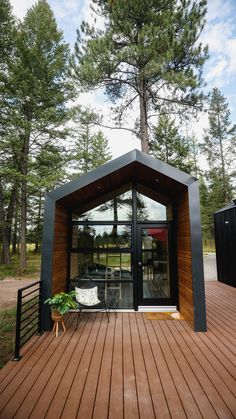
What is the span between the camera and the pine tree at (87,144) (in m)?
8.50

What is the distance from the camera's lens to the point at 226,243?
25.5ft

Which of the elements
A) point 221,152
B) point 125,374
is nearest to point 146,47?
point 125,374

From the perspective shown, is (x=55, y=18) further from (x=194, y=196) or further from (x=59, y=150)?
(x=194, y=196)

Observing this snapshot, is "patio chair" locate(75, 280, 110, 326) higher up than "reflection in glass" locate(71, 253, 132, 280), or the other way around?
"reflection in glass" locate(71, 253, 132, 280)

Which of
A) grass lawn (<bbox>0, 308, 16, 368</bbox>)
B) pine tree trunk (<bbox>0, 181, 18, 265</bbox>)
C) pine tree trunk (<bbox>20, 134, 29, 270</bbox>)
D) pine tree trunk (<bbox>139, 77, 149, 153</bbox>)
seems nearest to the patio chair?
grass lawn (<bbox>0, 308, 16, 368</bbox>)

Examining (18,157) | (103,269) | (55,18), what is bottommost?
(103,269)

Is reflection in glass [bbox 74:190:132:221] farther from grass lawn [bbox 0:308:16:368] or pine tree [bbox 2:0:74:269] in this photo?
pine tree [bbox 2:0:74:269]

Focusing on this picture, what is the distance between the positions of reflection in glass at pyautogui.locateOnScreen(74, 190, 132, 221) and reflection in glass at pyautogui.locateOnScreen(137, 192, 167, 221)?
0.77 feet

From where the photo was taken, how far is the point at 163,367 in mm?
2678

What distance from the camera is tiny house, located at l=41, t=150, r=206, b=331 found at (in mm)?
4469

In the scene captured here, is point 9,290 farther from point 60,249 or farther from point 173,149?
point 173,149

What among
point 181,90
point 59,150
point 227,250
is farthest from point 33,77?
point 227,250

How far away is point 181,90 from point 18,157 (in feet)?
25.6

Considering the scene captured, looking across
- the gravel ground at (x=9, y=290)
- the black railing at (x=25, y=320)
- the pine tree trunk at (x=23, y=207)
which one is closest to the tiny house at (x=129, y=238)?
the black railing at (x=25, y=320)
